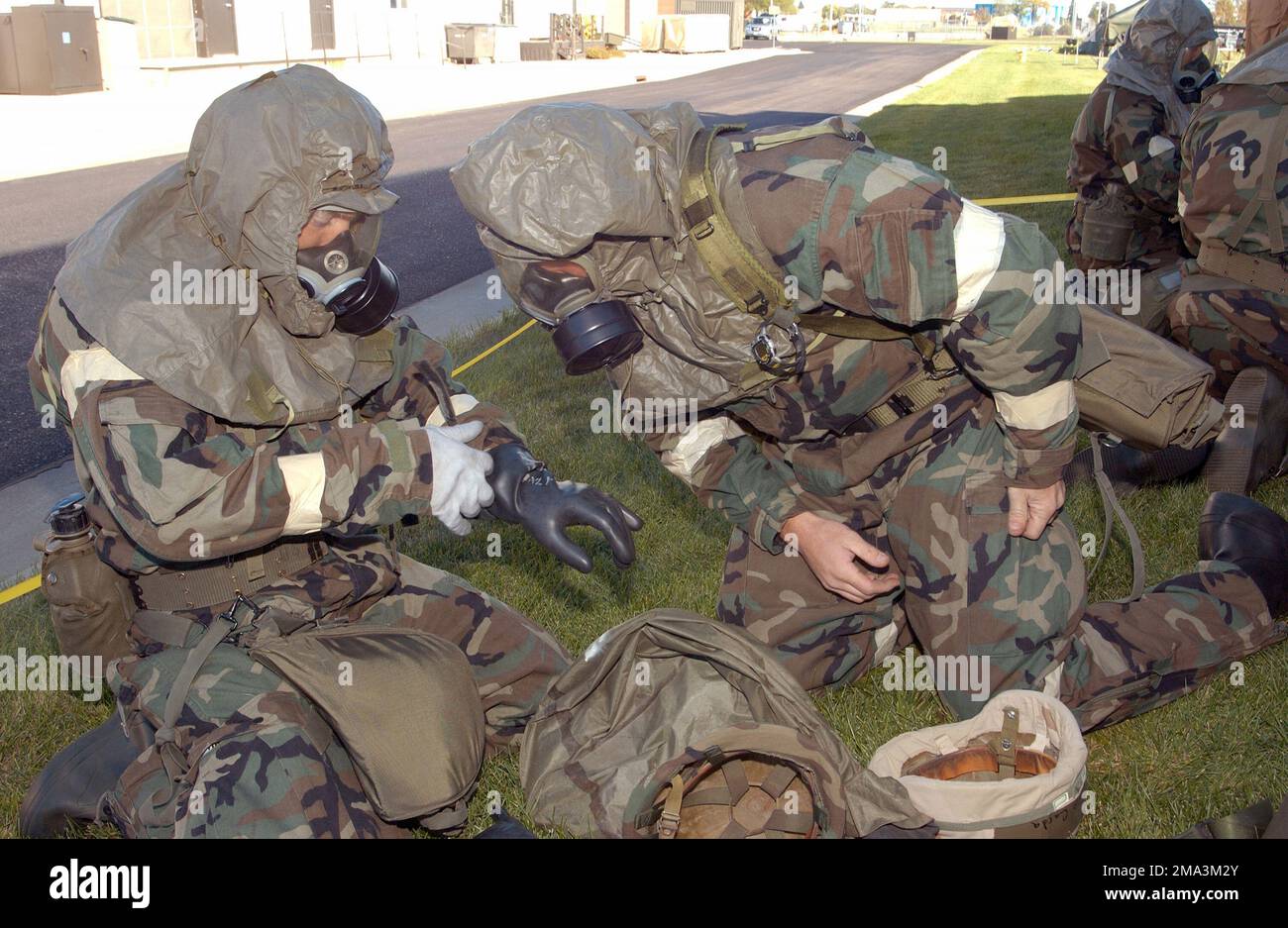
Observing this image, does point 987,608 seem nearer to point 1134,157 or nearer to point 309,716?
point 309,716

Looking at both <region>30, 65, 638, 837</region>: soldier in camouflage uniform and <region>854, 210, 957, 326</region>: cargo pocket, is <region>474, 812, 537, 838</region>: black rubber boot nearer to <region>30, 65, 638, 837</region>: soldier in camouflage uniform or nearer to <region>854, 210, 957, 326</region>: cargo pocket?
<region>30, 65, 638, 837</region>: soldier in camouflage uniform

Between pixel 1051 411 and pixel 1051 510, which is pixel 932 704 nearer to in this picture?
pixel 1051 510

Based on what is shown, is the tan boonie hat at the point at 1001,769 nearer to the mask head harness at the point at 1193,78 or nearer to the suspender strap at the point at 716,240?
the suspender strap at the point at 716,240

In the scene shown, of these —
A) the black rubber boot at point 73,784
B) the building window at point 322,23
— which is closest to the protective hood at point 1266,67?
the black rubber boot at point 73,784

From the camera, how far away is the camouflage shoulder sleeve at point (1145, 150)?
6.91 m

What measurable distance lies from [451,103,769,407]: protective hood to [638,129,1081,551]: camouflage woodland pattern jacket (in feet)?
0.54

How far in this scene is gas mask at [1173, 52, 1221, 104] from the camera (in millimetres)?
7324

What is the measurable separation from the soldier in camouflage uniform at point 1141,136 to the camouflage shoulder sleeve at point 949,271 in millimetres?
4609

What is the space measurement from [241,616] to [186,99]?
22.9 m

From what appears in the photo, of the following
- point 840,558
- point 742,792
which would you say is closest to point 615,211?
point 840,558

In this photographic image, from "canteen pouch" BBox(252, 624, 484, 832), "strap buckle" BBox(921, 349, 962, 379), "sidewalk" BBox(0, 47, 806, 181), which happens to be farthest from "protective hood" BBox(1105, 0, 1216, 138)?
"sidewalk" BBox(0, 47, 806, 181)

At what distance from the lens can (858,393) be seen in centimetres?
340

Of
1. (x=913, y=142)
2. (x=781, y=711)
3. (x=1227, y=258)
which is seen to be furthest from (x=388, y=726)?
(x=913, y=142)
